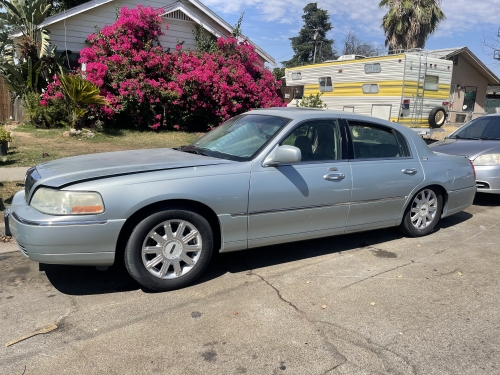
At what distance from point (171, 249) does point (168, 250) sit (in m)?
0.03

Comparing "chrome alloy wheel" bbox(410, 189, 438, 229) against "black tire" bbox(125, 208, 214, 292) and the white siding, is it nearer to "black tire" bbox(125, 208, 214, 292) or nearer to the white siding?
"black tire" bbox(125, 208, 214, 292)

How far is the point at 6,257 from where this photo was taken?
4.39m

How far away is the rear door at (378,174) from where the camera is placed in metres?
4.60

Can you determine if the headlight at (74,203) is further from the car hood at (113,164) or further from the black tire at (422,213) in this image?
the black tire at (422,213)

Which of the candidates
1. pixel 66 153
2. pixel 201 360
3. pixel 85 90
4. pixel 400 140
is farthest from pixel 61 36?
pixel 201 360

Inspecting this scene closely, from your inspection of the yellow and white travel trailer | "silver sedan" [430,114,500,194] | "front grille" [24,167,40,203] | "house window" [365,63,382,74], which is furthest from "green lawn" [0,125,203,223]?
"silver sedan" [430,114,500,194]

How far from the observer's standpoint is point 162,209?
3.58m

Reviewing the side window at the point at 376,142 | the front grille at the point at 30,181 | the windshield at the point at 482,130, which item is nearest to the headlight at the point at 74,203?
the front grille at the point at 30,181

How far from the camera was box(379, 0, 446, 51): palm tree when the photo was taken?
83.7 ft

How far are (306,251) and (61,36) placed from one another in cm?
1284

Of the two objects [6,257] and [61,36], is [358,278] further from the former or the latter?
[61,36]

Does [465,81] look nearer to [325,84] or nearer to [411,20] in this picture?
[411,20]

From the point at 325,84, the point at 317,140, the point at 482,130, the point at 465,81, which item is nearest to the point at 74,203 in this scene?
the point at 317,140

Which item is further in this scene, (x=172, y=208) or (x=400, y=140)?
(x=400, y=140)
